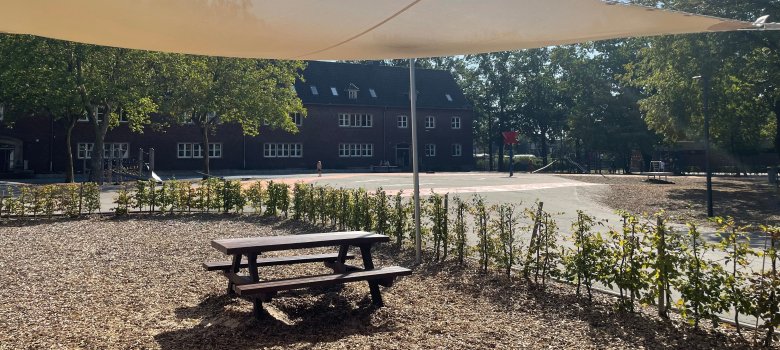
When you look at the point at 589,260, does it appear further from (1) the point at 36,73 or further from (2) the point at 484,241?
(1) the point at 36,73

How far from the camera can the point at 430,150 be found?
58031mm

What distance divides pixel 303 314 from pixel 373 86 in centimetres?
5324

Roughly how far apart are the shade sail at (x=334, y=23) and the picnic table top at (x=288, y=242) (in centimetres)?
191

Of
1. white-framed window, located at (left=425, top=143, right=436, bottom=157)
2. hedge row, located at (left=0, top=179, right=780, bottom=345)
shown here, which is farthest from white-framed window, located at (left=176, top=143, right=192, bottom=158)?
hedge row, located at (left=0, top=179, right=780, bottom=345)

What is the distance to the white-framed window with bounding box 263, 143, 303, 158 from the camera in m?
49.6

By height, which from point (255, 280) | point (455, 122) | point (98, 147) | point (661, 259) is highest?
point (455, 122)

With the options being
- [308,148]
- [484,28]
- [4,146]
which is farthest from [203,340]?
[308,148]

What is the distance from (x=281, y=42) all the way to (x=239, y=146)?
45.5 metres

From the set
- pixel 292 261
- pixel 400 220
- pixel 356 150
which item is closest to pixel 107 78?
pixel 400 220

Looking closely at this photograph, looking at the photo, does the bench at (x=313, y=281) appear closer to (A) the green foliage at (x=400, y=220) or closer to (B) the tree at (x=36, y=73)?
(A) the green foliage at (x=400, y=220)

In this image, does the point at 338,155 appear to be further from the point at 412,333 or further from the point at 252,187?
the point at 412,333

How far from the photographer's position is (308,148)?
5141 centimetres

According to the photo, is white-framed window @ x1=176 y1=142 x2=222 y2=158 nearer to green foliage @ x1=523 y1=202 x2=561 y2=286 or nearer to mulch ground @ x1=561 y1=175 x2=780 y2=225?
mulch ground @ x1=561 y1=175 x2=780 y2=225

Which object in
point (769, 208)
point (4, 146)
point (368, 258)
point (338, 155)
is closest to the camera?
point (368, 258)
